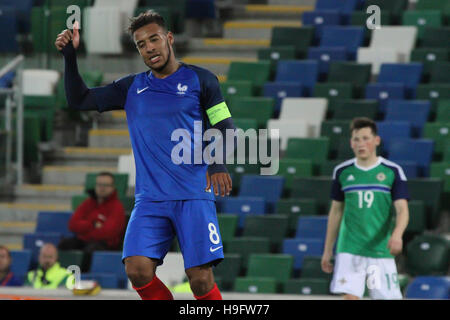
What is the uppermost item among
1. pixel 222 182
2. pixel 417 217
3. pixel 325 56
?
pixel 325 56

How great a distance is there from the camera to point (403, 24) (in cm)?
1066

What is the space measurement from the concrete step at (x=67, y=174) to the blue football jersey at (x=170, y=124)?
5988 mm

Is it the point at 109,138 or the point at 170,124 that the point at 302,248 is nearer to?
the point at 109,138

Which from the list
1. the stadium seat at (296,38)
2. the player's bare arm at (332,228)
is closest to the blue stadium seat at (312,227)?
the player's bare arm at (332,228)

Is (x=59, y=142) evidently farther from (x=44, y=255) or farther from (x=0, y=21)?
(x=44, y=255)

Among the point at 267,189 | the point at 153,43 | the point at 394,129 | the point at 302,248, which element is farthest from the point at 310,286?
the point at 153,43

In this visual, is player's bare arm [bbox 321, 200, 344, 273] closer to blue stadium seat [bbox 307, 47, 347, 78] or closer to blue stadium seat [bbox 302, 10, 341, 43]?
blue stadium seat [bbox 307, 47, 347, 78]

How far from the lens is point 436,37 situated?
401 inches

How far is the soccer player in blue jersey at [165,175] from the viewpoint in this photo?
14.6ft

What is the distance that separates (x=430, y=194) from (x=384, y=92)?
1550 millimetres

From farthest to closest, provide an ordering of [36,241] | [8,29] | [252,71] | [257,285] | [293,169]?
[8,29] → [252,71] → [36,241] → [293,169] → [257,285]

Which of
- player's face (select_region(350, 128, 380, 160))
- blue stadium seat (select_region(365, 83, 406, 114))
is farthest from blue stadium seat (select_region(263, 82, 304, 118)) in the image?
player's face (select_region(350, 128, 380, 160))
